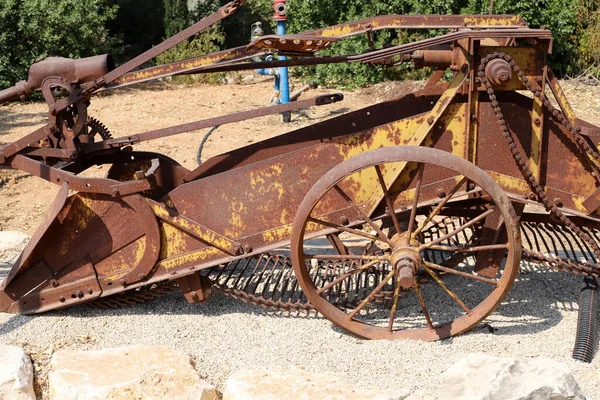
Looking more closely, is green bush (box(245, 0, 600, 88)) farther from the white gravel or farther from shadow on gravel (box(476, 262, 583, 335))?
the white gravel

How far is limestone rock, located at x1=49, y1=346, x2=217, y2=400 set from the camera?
367 centimetres

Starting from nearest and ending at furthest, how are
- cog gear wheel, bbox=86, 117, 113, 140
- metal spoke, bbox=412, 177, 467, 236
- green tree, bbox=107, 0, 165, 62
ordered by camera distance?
1. metal spoke, bbox=412, 177, 467, 236
2. cog gear wheel, bbox=86, 117, 113, 140
3. green tree, bbox=107, 0, 165, 62

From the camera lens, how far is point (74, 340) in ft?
14.6

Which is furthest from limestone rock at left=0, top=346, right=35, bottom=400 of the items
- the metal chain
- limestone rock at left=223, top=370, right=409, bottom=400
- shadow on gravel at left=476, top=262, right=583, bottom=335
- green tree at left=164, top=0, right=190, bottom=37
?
green tree at left=164, top=0, right=190, bottom=37

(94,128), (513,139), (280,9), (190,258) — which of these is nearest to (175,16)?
(280,9)

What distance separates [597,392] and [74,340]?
9.25 feet

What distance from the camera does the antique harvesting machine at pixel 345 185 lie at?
411cm

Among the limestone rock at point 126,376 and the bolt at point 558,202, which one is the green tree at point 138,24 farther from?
the bolt at point 558,202

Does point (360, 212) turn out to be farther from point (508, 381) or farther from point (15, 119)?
point (15, 119)

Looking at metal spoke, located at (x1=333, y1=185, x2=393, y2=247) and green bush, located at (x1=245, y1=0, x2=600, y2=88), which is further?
green bush, located at (x1=245, y1=0, x2=600, y2=88)

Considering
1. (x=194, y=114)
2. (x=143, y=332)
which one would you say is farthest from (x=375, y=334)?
(x=194, y=114)

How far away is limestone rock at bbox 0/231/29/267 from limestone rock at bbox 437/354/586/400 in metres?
3.62

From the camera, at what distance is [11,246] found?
241 inches

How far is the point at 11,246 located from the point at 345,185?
3145 mm
